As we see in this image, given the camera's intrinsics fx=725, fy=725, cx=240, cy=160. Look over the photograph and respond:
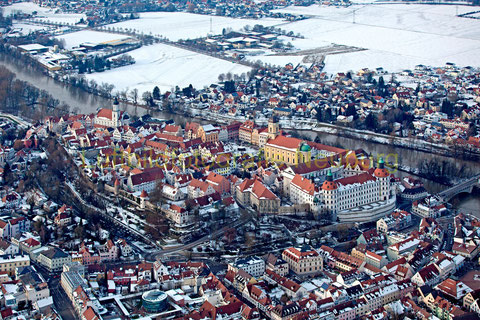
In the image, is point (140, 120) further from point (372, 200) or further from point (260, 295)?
point (260, 295)

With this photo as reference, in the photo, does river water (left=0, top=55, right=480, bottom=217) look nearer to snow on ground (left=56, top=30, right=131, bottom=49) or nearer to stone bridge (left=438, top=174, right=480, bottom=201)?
stone bridge (left=438, top=174, right=480, bottom=201)

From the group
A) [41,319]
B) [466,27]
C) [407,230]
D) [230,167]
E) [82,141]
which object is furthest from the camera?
[466,27]

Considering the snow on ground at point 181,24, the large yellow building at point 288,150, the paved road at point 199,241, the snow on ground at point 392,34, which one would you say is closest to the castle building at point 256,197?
the paved road at point 199,241

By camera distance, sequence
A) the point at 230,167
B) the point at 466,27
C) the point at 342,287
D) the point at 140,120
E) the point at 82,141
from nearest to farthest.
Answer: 1. the point at 342,287
2. the point at 230,167
3. the point at 82,141
4. the point at 140,120
5. the point at 466,27

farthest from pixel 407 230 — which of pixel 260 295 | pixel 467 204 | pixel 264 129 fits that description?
pixel 264 129

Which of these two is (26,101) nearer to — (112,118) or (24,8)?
(112,118)

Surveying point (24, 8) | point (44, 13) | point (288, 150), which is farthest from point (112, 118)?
point (24, 8)
